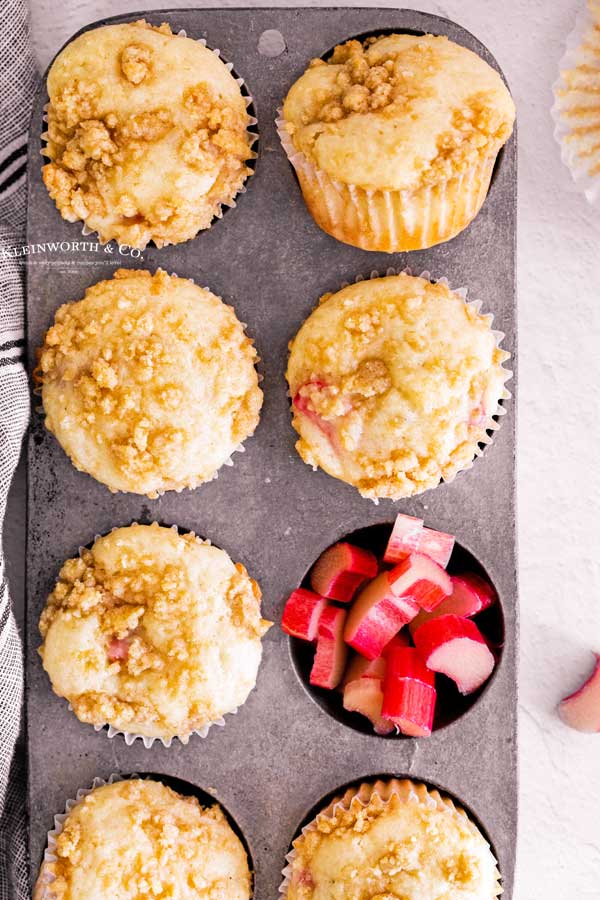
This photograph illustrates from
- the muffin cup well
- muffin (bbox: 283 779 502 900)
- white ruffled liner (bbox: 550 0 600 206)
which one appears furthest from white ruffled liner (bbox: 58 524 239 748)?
white ruffled liner (bbox: 550 0 600 206)

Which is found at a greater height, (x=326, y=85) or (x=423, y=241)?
(x=326, y=85)

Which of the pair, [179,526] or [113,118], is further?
[179,526]

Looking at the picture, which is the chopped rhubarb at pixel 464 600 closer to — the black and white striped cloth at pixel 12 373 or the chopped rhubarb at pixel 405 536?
the chopped rhubarb at pixel 405 536

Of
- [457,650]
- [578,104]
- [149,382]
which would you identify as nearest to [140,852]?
[457,650]

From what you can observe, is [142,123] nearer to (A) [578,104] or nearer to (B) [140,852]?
(A) [578,104]

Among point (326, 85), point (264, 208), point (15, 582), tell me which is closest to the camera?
point (326, 85)

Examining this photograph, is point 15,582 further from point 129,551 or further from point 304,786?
point 304,786

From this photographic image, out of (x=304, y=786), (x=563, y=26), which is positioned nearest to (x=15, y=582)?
(x=304, y=786)
